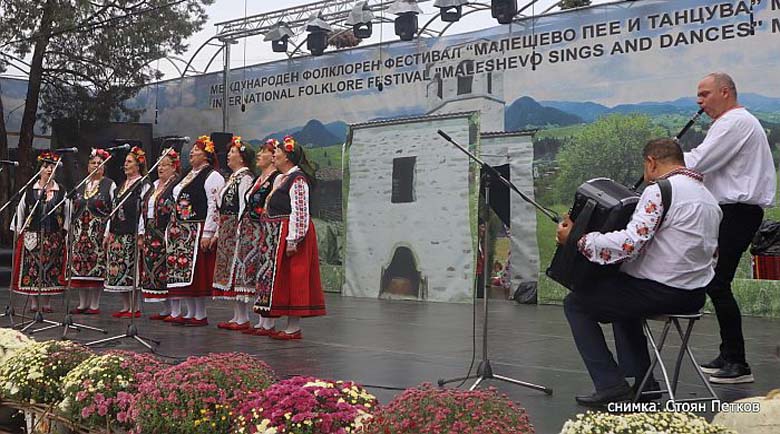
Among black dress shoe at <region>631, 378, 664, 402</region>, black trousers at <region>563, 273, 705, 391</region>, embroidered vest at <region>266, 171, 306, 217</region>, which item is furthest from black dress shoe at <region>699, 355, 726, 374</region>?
embroidered vest at <region>266, 171, 306, 217</region>

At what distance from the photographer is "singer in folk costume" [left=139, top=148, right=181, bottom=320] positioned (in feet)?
23.6

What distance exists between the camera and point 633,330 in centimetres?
374

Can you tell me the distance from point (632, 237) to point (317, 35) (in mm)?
9232

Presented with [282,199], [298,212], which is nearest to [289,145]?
[282,199]

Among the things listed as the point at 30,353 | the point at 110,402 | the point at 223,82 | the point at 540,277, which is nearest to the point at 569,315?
the point at 110,402

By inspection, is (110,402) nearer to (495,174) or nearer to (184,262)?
(495,174)

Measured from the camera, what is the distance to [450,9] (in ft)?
34.9

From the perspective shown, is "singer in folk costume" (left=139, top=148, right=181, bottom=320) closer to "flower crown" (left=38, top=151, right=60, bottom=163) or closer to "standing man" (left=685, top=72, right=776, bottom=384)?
"flower crown" (left=38, top=151, right=60, bottom=163)

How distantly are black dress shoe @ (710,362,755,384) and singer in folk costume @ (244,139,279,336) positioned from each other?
3304mm

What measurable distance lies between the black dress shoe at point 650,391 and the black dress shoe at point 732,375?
1.51 feet

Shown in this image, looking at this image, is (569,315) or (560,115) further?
(560,115)

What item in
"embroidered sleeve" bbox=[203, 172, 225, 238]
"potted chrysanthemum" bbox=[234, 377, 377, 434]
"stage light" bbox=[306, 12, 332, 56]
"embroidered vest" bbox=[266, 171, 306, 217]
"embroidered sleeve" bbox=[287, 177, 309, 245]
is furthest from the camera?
"stage light" bbox=[306, 12, 332, 56]

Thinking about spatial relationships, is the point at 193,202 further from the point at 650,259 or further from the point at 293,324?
the point at 650,259

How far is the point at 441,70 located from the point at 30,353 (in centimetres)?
765
